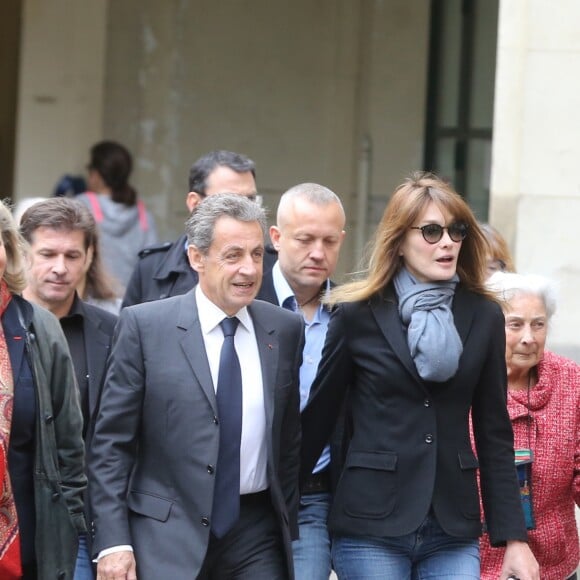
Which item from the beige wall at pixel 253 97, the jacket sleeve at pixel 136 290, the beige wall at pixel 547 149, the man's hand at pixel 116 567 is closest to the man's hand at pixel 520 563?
the man's hand at pixel 116 567

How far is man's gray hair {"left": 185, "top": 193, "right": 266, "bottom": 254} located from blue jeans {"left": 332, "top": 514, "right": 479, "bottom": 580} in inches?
47.8

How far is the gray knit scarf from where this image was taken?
5395 mm

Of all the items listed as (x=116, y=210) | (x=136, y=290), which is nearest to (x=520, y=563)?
(x=136, y=290)

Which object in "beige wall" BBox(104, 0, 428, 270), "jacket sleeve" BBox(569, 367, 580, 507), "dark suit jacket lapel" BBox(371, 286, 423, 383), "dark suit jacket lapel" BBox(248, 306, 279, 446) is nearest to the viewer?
"dark suit jacket lapel" BBox(248, 306, 279, 446)

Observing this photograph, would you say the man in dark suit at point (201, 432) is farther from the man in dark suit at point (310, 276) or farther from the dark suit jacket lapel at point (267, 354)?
the man in dark suit at point (310, 276)

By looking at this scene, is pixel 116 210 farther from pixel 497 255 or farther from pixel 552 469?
pixel 552 469

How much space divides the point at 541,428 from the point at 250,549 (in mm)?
1482

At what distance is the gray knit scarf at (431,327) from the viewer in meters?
5.39

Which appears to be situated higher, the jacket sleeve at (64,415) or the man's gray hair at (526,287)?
the man's gray hair at (526,287)

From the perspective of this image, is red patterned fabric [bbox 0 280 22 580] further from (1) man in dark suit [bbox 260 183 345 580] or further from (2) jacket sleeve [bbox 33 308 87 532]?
→ (1) man in dark suit [bbox 260 183 345 580]

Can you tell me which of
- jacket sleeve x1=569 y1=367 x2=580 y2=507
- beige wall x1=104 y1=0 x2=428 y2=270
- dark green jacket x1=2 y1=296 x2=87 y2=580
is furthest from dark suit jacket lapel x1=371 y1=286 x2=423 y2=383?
beige wall x1=104 y1=0 x2=428 y2=270

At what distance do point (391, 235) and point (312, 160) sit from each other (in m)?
6.63

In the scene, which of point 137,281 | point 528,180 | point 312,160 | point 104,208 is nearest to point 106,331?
point 137,281

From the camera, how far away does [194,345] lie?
530cm
